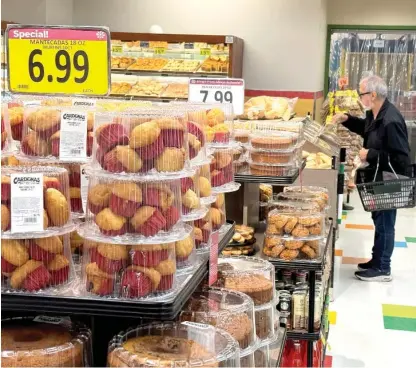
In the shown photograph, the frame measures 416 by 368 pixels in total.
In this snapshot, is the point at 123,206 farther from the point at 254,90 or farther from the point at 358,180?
the point at 254,90

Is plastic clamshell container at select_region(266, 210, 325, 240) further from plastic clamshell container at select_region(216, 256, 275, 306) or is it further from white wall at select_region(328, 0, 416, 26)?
white wall at select_region(328, 0, 416, 26)

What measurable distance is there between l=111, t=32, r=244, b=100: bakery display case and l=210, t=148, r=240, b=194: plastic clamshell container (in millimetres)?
5644

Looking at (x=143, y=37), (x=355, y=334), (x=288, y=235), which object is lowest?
(x=355, y=334)

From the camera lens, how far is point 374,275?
6.14m

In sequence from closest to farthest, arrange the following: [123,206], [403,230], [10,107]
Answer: [123,206], [10,107], [403,230]

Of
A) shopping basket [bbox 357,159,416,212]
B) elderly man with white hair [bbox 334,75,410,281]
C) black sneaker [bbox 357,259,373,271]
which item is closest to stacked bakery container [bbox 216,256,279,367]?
shopping basket [bbox 357,159,416,212]

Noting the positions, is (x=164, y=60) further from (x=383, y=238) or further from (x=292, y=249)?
(x=292, y=249)

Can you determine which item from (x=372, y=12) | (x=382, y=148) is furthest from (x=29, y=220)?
(x=372, y=12)

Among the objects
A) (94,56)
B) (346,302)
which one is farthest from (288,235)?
(346,302)

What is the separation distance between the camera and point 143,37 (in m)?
8.66

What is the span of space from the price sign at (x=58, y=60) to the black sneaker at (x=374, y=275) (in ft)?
13.5

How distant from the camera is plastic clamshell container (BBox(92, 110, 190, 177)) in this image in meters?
1.80

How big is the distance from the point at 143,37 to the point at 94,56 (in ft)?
20.1

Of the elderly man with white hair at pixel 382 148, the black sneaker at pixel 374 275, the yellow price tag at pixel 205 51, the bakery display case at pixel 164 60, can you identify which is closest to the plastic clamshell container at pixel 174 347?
the elderly man with white hair at pixel 382 148
